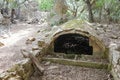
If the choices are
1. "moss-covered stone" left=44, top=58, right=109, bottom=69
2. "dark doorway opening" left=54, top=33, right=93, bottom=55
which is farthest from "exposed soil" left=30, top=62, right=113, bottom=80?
"dark doorway opening" left=54, top=33, right=93, bottom=55

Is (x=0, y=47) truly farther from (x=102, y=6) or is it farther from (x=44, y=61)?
(x=102, y=6)

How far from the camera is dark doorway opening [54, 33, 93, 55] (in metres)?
6.50

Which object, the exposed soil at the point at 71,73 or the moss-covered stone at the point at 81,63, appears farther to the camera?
the moss-covered stone at the point at 81,63

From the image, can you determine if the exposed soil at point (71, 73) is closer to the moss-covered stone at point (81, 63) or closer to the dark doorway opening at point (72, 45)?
the moss-covered stone at point (81, 63)

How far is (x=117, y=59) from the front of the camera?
4.46 meters

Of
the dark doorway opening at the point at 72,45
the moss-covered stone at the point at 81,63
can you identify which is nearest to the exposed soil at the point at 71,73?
the moss-covered stone at the point at 81,63

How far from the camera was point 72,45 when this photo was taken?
267 inches

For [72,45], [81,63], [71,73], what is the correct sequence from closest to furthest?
[71,73] < [81,63] < [72,45]

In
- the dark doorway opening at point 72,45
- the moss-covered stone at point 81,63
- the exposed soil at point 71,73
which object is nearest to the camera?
the exposed soil at point 71,73

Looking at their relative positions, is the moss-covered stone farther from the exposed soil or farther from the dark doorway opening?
the dark doorway opening

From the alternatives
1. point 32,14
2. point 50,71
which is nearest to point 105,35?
point 50,71

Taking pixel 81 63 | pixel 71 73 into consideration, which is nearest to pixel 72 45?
pixel 81 63

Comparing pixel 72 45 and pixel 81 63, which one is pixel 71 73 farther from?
pixel 72 45

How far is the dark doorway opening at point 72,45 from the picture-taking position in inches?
256
